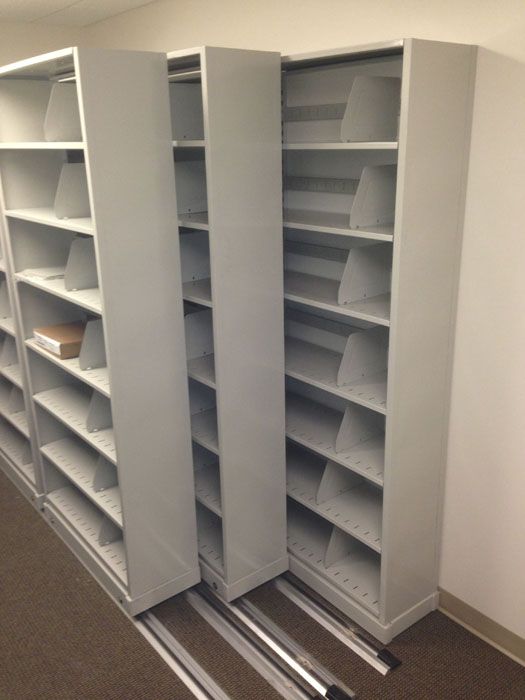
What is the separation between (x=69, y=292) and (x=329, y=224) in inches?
42.4

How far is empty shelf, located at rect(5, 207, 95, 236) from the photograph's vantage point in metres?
2.28

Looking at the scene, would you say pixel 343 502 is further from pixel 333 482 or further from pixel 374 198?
pixel 374 198

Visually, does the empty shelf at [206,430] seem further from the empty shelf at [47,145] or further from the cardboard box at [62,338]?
the empty shelf at [47,145]

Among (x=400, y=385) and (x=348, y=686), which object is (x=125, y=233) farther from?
(x=348, y=686)

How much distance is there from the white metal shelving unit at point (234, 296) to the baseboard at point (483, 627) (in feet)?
2.23

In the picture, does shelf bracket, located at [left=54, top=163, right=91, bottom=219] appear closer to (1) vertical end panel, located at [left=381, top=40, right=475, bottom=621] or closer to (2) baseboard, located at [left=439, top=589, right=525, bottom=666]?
(1) vertical end panel, located at [left=381, top=40, right=475, bottom=621]

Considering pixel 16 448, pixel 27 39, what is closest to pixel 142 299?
pixel 16 448

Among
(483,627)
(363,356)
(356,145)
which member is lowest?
(483,627)

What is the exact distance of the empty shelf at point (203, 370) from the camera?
2404 mm

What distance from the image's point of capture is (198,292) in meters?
2.42

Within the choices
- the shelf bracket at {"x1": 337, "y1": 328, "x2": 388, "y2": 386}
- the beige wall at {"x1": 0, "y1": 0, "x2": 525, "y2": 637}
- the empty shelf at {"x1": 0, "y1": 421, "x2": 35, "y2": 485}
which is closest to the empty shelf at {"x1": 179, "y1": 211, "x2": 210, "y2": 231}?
the shelf bracket at {"x1": 337, "y1": 328, "x2": 388, "y2": 386}

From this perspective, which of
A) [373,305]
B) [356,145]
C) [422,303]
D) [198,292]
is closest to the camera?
[356,145]

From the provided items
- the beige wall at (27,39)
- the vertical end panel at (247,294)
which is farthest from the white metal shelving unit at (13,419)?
the vertical end panel at (247,294)

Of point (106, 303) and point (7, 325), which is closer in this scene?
point (106, 303)
